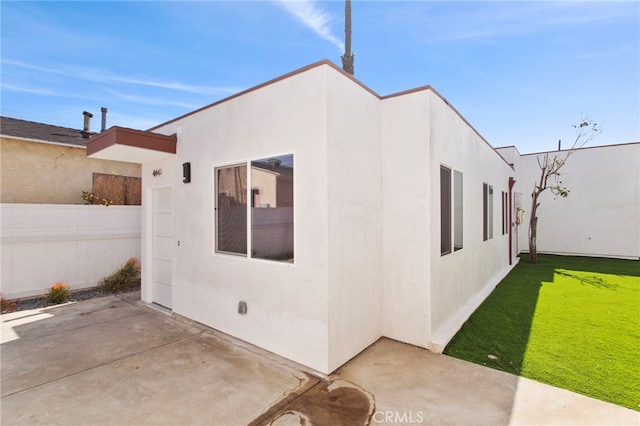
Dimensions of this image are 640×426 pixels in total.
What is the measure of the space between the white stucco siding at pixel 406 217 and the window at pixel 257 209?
5.04 ft

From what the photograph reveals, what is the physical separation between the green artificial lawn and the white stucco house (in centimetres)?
55

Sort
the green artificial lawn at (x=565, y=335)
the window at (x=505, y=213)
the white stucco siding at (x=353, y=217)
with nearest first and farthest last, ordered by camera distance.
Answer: the green artificial lawn at (x=565, y=335) < the white stucco siding at (x=353, y=217) < the window at (x=505, y=213)

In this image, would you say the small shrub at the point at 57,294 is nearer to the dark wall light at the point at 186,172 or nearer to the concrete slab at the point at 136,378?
the concrete slab at the point at 136,378

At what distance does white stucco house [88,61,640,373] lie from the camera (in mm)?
3447

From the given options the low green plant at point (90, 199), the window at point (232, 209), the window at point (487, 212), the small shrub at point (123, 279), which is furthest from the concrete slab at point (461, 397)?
the low green plant at point (90, 199)

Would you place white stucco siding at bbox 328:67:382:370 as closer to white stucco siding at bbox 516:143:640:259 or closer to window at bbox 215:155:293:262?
window at bbox 215:155:293:262

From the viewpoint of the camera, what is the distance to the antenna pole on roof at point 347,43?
5671mm

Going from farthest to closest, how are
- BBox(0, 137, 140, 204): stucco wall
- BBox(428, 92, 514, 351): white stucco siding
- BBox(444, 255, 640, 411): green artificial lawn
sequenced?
BBox(0, 137, 140, 204): stucco wall → BBox(428, 92, 514, 351): white stucco siding → BBox(444, 255, 640, 411): green artificial lawn

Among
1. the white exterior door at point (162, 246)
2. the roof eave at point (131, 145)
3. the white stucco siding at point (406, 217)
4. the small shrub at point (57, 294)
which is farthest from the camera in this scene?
the small shrub at point (57, 294)

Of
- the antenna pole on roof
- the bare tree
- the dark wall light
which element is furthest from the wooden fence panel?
the bare tree

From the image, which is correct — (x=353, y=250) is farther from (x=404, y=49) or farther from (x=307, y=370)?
(x=404, y=49)

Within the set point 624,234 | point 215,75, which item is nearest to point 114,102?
point 215,75

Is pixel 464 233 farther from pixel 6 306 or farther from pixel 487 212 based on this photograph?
pixel 6 306

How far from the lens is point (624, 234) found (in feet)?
39.9
